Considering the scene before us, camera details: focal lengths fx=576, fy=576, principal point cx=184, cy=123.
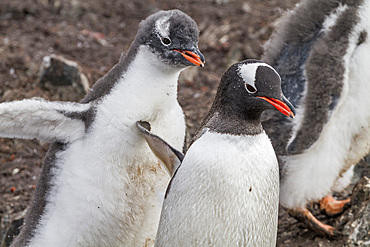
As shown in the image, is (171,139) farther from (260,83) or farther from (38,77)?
(38,77)

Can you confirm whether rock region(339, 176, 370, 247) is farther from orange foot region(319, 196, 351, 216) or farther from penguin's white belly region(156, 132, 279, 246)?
penguin's white belly region(156, 132, 279, 246)

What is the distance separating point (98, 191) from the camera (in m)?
3.11

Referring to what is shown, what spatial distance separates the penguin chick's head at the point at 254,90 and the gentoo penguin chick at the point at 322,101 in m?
1.14

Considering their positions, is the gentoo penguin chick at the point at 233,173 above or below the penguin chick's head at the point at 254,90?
below

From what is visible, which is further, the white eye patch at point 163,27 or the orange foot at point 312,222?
the orange foot at point 312,222

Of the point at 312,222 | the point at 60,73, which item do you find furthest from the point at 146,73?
the point at 60,73

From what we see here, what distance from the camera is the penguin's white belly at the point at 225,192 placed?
104 inches

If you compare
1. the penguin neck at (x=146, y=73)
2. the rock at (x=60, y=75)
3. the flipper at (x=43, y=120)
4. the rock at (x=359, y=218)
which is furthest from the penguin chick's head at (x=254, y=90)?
the rock at (x=60, y=75)

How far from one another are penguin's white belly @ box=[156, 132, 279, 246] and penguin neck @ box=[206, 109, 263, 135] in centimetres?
3

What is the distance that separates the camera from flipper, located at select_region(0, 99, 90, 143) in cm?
302

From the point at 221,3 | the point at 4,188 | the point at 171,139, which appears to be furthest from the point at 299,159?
the point at 221,3

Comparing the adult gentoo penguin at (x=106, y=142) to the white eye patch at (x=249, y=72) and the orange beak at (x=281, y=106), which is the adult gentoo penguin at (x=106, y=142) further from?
the orange beak at (x=281, y=106)

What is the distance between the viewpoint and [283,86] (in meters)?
3.88

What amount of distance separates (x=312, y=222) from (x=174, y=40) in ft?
5.22
